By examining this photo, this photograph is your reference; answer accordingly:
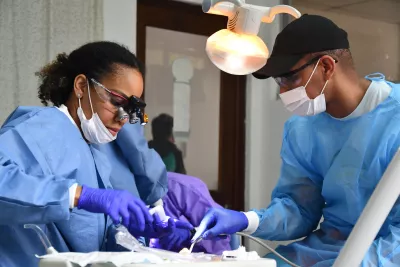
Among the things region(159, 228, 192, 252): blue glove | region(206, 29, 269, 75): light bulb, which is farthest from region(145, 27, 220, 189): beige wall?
region(206, 29, 269, 75): light bulb

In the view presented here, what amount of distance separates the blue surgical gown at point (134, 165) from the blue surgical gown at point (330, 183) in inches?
15.5

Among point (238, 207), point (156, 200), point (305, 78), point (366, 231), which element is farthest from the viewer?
point (238, 207)

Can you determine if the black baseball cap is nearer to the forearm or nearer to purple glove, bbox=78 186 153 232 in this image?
the forearm

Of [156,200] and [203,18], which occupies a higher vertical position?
[203,18]

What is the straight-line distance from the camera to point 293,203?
1.95 metres

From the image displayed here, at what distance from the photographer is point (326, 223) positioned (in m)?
1.87

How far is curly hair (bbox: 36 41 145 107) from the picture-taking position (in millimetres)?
1784

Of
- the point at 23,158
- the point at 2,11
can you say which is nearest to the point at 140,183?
the point at 23,158

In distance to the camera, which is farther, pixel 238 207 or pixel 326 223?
pixel 238 207

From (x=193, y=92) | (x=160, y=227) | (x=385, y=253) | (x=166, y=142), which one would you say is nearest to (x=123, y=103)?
(x=160, y=227)

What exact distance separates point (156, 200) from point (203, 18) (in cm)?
215

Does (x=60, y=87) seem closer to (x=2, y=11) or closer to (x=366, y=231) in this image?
(x=366, y=231)

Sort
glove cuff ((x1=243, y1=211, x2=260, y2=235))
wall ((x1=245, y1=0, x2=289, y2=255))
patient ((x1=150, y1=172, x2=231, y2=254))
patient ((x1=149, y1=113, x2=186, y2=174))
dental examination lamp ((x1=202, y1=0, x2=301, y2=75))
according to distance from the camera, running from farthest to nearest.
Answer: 1. wall ((x1=245, y1=0, x2=289, y2=255))
2. patient ((x1=149, y1=113, x2=186, y2=174))
3. patient ((x1=150, y1=172, x2=231, y2=254))
4. glove cuff ((x1=243, y1=211, x2=260, y2=235))
5. dental examination lamp ((x1=202, y1=0, x2=301, y2=75))

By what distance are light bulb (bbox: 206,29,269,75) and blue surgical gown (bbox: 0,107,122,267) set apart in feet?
1.58
